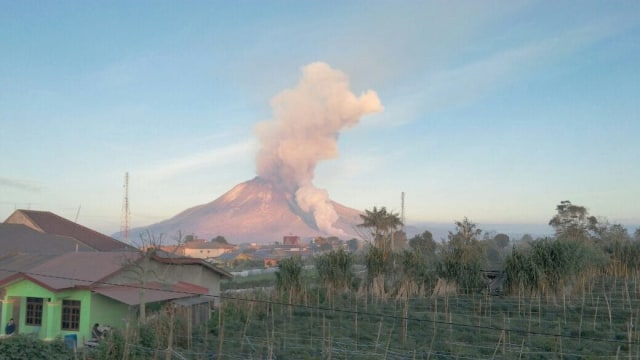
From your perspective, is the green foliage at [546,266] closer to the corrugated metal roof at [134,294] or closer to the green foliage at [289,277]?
the green foliage at [289,277]

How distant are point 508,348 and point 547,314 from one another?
3.60 metres

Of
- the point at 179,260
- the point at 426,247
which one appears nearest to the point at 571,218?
the point at 426,247

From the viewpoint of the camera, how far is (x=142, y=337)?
8891mm

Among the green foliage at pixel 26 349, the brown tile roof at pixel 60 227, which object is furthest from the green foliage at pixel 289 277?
the brown tile roof at pixel 60 227

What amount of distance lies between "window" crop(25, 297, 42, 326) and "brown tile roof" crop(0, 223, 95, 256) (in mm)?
7199

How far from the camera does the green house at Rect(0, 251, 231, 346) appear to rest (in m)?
15.3

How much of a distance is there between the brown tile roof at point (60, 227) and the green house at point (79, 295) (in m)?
11.5

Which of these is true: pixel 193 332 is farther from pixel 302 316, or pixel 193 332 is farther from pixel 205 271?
pixel 205 271

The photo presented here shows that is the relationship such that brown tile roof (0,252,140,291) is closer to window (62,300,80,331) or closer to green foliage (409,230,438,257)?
→ window (62,300,80,331)

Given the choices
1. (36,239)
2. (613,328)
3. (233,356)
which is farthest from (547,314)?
(36,239)

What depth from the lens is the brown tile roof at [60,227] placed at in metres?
29.0

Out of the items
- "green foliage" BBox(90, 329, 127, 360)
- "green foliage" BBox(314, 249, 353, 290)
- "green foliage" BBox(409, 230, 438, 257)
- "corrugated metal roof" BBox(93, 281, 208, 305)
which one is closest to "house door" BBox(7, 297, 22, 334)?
"corrugated metal roof" BBox(93, 281, 208, 305)

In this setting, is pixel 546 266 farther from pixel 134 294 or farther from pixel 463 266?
pixel 134 294

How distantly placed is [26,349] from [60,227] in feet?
84.9
